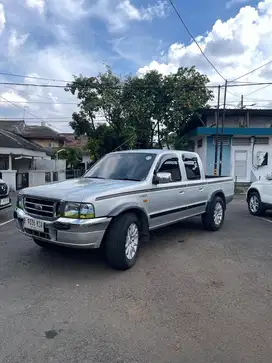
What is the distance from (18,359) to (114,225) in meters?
2.20

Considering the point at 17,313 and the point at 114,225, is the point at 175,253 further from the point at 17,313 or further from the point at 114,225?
the point at 17,313

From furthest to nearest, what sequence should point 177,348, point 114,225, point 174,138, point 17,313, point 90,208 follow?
point 174,138
point 114,225
point 90,208
point 17,313
point 177,348

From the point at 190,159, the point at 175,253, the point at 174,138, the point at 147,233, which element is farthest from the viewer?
the point at 174,138

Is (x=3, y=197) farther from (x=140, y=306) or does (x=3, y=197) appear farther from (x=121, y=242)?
(x=140, y=306)

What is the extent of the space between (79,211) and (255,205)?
7499mm

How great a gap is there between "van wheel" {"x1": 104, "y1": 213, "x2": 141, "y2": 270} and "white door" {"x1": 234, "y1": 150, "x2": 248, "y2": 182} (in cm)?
1821

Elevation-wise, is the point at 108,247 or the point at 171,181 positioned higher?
the point at 171,181

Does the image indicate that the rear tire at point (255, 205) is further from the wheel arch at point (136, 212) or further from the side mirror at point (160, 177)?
the wheel arch at point (136, 212)

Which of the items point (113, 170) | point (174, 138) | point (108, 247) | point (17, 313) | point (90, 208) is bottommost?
point (17, 313)

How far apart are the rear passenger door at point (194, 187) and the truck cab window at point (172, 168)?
31 cm

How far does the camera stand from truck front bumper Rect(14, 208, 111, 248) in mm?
4172

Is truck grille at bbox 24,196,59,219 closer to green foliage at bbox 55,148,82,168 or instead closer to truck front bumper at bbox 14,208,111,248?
truck front bumper at bbox 14,208,111,248

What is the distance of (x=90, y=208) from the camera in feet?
13.8

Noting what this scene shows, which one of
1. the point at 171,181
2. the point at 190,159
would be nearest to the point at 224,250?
the point at 171,181
